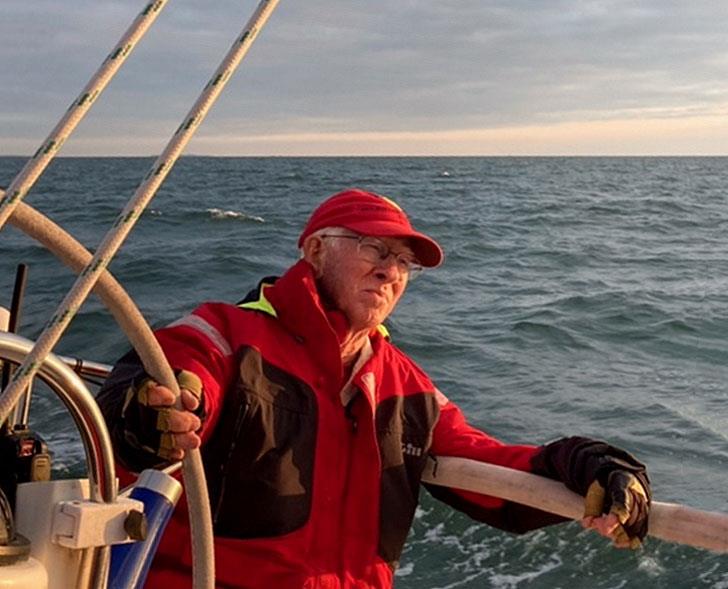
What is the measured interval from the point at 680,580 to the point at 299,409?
3.80 meters

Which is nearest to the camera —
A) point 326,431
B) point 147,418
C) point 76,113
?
point 76,113

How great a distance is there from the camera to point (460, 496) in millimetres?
2662

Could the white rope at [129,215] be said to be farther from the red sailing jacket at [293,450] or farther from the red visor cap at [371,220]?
the red visor cap at [371,220]

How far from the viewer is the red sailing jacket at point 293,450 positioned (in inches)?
88.7

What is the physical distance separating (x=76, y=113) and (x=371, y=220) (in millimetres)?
1197

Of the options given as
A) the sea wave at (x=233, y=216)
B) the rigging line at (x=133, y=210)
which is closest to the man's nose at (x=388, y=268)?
the rigging line at (x=133, y=210)

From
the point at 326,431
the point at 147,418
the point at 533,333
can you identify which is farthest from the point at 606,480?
the point at 533,333

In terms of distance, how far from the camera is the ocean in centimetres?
578

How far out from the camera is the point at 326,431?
2361mm

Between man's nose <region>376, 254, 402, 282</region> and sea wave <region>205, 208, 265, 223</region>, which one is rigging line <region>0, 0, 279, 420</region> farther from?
sea wave <region>205, 208, 265, 223</region>

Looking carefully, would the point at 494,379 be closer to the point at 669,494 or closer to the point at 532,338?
the point at 532,338

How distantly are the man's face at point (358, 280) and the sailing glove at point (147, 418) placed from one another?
2.14 feet

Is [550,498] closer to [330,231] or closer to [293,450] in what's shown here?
[293,450]

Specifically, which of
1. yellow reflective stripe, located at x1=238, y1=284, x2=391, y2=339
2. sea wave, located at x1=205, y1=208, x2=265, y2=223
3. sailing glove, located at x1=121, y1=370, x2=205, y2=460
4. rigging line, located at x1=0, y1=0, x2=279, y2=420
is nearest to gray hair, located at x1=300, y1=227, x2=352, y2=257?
yellow reflective stripe, located at x1=238, y1=284, x2=391, y2=339
